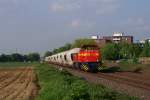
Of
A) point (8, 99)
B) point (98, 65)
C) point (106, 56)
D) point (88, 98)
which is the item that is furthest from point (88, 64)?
point (106, 56)

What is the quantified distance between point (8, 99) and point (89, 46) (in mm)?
28836

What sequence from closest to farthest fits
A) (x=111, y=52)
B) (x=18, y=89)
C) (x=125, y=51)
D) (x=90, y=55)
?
(x=18, y=89) < (x=90, y=55) < (x=125, y=51) < (x=111, y=52)

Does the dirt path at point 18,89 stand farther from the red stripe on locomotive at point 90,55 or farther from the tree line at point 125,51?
the tree line at point 125,51

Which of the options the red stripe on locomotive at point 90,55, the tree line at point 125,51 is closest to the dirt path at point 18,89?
the red stripe on locomotive at point 90,55

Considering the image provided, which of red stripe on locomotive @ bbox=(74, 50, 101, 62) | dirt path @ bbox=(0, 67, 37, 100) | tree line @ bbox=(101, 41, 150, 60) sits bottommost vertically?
dirt path @ bbox=(0, 67, 37, 100)

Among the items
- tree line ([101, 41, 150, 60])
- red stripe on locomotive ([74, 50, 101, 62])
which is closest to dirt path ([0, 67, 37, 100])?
red stripe on locomotive ([74, 50, 101, 62])

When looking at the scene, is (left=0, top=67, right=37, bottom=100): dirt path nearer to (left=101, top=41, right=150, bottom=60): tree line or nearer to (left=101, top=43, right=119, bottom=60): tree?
(left=101, top=41, right=150, bottom=60): tree line

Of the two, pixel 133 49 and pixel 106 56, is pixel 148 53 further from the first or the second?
pixel 106 56

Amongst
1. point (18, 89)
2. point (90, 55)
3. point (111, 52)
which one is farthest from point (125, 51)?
point (18, 89)

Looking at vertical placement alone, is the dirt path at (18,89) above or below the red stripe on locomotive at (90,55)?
below

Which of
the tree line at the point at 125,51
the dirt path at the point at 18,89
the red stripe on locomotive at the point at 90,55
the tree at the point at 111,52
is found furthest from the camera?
the tree at the point at 111,52

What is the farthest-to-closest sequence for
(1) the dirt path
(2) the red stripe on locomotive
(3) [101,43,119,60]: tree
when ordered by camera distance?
(3) [101,43,119,60]: tree < (2) the red stripe on locomotive < (1) the dirt path

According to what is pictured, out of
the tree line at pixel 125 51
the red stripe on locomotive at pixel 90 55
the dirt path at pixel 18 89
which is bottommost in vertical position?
the dirt path at pixel 18 89

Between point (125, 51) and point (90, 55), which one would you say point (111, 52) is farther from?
point (90, 55)
